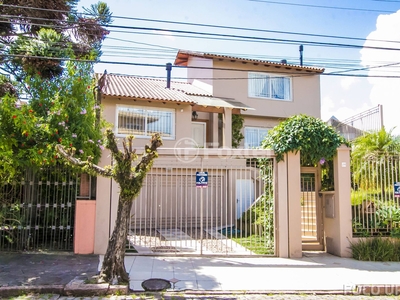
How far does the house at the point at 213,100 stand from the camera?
46.2ft

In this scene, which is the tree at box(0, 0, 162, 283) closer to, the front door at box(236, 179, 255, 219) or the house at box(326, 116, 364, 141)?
the front door at box(236, 179, 255, 219)

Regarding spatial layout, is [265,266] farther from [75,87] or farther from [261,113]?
[261,113]

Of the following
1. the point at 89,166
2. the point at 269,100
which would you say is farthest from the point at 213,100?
the point at 89,166

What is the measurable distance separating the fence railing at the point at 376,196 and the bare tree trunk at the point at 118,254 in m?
6.15

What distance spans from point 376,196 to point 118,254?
7097 mm

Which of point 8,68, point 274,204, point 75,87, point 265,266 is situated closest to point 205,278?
point 265,266

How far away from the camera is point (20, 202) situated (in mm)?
8195

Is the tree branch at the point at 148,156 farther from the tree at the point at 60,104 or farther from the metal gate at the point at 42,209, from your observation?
the metal gate at the point at 42,209

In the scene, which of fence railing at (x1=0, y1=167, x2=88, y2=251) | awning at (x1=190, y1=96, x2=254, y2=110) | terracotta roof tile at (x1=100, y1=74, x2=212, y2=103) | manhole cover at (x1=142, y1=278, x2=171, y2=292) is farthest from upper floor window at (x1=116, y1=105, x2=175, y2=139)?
manhole cover at (x1=142, y1=278, x2=171, y2=292)

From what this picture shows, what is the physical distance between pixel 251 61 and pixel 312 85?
4105 mm

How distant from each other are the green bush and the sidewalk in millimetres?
282

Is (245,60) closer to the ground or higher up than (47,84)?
higher up

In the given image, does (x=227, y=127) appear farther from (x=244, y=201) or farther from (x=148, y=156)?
(x=148, y=156)

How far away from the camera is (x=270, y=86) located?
58.0 ft
